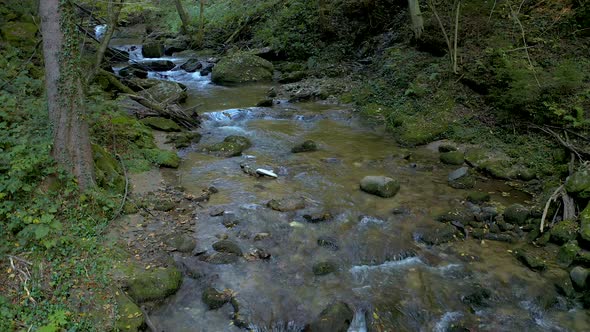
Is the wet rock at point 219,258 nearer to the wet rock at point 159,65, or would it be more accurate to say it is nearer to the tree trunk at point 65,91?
the tree trunk at point 65,91

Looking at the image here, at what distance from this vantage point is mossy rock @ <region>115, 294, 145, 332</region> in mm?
4607

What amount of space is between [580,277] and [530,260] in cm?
64

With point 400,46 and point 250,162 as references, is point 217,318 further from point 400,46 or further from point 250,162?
point 400,46

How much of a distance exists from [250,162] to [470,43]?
8471mm

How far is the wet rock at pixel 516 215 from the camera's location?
713cm

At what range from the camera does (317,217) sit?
724cm

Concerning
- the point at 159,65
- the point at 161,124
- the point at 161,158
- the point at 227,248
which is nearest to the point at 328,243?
the point at 227,248

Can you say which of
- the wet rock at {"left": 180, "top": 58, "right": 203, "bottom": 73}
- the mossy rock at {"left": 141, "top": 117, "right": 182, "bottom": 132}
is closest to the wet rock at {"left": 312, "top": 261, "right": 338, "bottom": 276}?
the mossy rock at {"left": 141, "top": 117, "right": 182, "bottom": 132}

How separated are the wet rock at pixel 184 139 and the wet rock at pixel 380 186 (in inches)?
194

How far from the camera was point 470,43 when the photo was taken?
1281 cm

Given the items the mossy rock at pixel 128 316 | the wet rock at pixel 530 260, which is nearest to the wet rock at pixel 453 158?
the wet rock at pixel 530 260

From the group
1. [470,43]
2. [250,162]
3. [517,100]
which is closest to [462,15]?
[470,43]

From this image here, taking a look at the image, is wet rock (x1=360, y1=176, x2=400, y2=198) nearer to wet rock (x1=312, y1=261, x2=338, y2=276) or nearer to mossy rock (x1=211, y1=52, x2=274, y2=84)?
wet rock (x1=312, y1=261, x2=338, y2=276)

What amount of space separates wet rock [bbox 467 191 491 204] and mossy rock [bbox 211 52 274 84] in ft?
38.8
